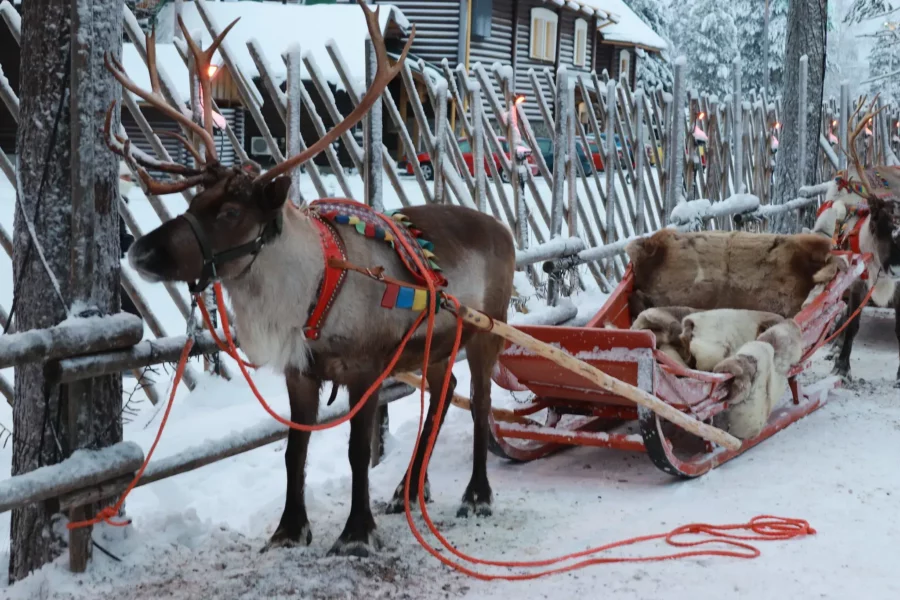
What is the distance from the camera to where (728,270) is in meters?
5.21

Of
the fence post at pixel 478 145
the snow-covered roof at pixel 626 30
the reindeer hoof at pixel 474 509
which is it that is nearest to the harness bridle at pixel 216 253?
the reindeer hoof at pixel 474 509

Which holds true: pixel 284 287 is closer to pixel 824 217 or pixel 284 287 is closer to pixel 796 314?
pixel 796 314

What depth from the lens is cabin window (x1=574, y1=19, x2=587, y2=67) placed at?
75.6 ft

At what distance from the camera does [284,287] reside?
2875 mm

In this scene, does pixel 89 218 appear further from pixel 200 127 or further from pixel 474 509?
pixel 474 509

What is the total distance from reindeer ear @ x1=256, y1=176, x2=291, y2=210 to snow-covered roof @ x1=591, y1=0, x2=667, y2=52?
2255 cm

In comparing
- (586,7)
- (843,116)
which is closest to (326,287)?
(843,116)

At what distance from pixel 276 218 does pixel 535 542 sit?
1.52 metres

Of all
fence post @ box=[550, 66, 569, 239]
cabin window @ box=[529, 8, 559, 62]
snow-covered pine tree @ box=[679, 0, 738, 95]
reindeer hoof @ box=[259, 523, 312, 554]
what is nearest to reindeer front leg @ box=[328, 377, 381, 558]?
reindeer hoof @ box=[259, 523, 312, 554]

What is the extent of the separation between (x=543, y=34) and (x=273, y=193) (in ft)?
64.7

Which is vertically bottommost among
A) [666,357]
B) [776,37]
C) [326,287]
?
[666,357]

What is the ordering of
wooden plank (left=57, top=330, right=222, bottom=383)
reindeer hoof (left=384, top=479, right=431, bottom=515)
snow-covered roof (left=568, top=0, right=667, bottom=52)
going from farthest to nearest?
snow-covered roof (left=568, top=0, right=667, bottom=52)
reindeer hoof (left=384, top=479, right=431, bottom=515)
wooden plank (left=57, top=330, right=222, bottom=383)

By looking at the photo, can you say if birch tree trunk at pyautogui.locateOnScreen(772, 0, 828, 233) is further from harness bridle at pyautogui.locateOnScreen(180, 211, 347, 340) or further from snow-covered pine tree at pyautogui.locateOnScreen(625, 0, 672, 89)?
snow-covered pine tree at pyautogui.locateOnScreen(625, 0, 672, 89)

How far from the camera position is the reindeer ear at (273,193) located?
2.71 meters
